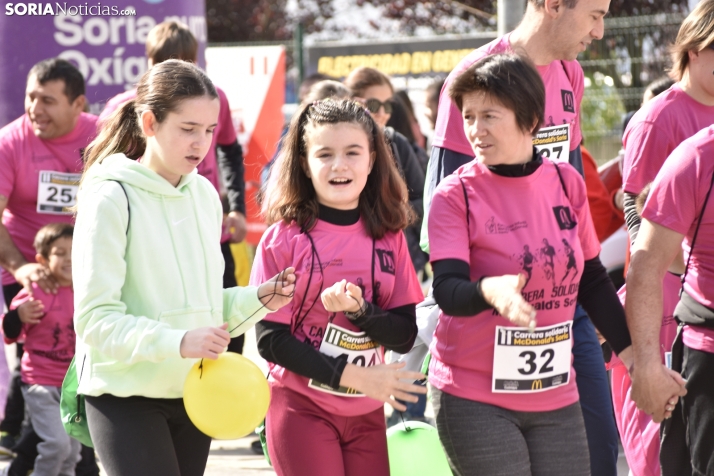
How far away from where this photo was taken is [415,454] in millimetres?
3941

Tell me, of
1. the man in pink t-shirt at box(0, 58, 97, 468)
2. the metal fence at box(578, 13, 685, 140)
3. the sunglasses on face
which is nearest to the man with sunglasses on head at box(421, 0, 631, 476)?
the sunglasses on face

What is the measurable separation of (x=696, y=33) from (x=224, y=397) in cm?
223

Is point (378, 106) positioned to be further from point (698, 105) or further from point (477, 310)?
point (477, 310)

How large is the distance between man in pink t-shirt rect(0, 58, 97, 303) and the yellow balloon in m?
2.60

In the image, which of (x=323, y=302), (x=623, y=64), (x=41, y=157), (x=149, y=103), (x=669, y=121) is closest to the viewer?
(x=323, y=302)

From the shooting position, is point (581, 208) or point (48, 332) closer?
point (581, 208)

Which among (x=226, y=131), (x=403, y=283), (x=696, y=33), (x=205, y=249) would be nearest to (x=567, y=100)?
(x=696, y=33)

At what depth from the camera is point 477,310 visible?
2.96 meters

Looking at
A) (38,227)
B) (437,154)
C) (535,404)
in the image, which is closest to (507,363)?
(535,404)

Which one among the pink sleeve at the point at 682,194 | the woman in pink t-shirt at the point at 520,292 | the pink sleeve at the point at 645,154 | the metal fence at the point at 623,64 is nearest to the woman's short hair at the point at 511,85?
the woman in pink t-shirt at the point at 520,292

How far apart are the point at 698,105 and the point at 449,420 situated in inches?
73.4

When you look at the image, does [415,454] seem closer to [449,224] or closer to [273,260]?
[273,260]

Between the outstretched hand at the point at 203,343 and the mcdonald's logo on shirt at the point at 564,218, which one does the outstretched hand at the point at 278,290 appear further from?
the mcdonald's logo on shirt at the point at 564,218

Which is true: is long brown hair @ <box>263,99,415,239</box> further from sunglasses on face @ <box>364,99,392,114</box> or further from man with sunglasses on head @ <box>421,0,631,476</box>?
sunglasses on face @ <box>364,99,392,114</box>
